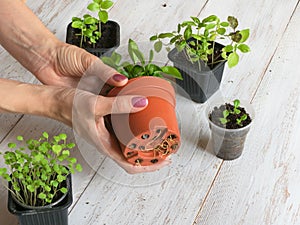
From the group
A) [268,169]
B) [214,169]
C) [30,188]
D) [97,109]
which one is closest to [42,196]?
[30,188]

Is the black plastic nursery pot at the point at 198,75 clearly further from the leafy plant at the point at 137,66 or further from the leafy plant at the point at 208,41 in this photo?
the leafy plant at the point at 137,66

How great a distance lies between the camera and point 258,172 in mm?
1570

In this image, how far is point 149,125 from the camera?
4.00 ft

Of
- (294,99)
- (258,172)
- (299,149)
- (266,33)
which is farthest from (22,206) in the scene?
Answer: (266,33)

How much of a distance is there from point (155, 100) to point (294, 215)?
0.52 metres

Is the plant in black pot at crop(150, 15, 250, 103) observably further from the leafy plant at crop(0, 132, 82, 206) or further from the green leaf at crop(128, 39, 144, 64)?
the leafy plant at crop(0, 132, 82, 206)

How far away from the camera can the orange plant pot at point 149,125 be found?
4.03 feet

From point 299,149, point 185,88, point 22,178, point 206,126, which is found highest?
point 22,178

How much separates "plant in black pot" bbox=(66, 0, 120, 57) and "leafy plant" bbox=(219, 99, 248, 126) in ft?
1.39

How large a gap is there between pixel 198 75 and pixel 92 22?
371 millimetres

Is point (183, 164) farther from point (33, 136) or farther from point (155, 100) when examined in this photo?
point (33, 136)

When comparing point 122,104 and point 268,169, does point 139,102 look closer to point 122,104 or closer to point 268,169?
point 122,104

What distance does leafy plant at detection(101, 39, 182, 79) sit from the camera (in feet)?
4.43

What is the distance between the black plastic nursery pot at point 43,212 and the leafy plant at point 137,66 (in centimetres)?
30
